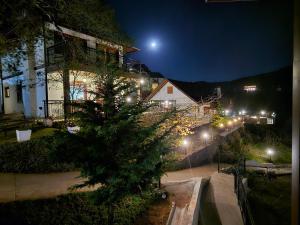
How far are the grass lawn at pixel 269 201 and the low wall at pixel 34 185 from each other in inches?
281

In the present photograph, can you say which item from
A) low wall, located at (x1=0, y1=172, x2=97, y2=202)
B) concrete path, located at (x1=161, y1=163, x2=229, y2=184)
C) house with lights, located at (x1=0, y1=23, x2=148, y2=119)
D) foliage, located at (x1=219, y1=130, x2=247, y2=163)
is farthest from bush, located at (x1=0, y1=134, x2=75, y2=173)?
foliage, located at (x1=219, y1=130, x2=247, y2=163)

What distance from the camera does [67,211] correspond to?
5.89m

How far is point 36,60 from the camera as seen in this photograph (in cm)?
1612

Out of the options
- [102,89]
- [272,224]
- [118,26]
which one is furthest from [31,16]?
[272,224]

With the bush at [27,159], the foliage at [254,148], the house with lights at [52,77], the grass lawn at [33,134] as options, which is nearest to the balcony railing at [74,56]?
the house with lights at [52,77]

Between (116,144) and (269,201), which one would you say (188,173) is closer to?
(269,201)

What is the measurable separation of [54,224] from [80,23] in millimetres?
7393

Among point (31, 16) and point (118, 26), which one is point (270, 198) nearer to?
point (118, 26)

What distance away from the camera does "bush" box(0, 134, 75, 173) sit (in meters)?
9.23

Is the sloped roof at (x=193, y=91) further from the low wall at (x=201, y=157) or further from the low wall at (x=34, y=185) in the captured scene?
the low wall at (x=34, y=185)

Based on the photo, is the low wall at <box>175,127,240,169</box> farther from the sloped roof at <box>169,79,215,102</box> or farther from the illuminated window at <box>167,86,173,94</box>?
the illuminated window at <box>167,86,173,94</box>

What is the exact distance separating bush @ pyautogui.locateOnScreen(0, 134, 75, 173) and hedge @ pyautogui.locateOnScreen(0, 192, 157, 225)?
2.89 meters

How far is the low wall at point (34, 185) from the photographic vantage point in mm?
6854

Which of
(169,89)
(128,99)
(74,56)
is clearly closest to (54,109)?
(74,56)
